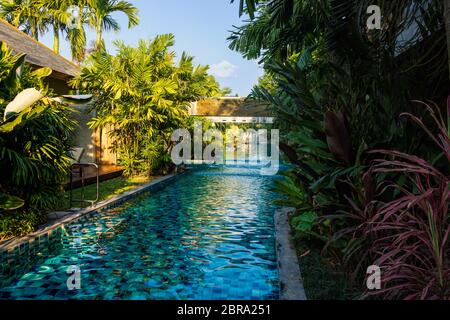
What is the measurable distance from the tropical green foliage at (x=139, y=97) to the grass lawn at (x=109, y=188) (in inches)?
35.1

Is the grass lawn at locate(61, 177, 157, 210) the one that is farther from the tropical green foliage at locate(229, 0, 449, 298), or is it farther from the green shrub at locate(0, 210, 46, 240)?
the tropical green foliage at locate(229, 0, 449, 298)

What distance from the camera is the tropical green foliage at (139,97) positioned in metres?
12.6

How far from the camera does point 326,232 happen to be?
4.65 meters

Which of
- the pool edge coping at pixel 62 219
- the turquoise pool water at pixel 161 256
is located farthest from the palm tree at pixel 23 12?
the turquoise pool water at pixel 161 256

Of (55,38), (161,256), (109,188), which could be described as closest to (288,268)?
(161,256)

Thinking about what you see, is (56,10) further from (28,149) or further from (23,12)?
(28,149)

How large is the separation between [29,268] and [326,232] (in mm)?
3653

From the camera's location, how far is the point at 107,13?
81.1 ft

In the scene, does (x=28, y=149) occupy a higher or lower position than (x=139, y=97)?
lower

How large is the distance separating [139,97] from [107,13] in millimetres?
14734

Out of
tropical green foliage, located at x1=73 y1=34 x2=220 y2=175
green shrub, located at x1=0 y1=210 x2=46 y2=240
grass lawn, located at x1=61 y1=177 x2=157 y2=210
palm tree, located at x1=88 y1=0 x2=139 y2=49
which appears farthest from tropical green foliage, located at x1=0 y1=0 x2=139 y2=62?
green shrub, located at x1=0 y1=210 x2=46 y2=240

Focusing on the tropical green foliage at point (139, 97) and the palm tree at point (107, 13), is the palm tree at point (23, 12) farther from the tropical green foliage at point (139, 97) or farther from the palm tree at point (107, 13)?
the tropical green foliage at point (139, 97)

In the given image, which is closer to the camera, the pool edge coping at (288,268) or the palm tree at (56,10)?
the pool edge coping at (288,268)
